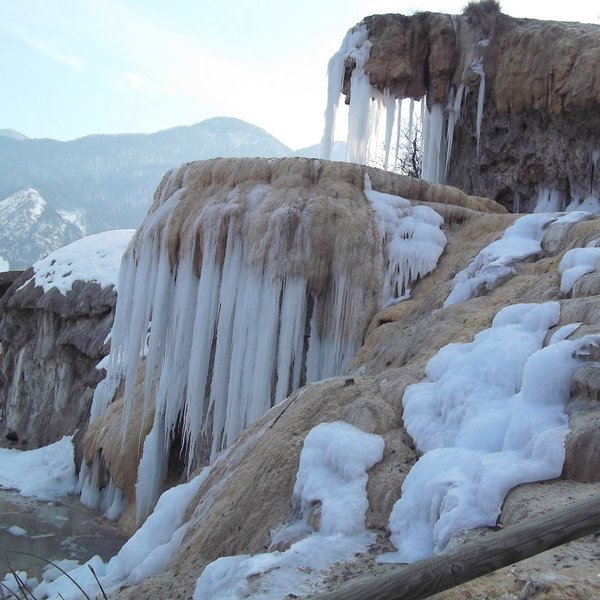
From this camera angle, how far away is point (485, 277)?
7043 mm

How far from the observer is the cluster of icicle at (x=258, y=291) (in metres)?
8.79

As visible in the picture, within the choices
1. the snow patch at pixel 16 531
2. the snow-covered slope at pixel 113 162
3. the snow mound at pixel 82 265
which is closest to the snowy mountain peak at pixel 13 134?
the snow-covered slope at pixel 113 162

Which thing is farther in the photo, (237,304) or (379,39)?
(379,39)

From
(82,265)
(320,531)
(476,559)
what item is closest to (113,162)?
(82,265)

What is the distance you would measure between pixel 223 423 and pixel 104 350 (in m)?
8.57

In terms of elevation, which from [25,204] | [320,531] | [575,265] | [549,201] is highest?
[25,204]

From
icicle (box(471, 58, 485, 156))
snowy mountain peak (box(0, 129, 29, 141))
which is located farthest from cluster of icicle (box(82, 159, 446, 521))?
snowy mountain peak (box(0, 129, 29, 141))

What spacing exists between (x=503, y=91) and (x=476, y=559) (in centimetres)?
1259

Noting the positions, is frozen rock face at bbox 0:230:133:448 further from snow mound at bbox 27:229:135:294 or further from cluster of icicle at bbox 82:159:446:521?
cluster of icicle at bbox 82:159:446:521

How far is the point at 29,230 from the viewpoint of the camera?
10494 centimetres

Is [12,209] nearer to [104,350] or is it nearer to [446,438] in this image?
[104,350]

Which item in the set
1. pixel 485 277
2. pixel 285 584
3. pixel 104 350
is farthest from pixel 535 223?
pixel 104 350

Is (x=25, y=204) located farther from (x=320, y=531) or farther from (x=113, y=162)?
(x=320, y=531)

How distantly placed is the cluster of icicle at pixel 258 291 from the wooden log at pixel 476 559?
251 inches
